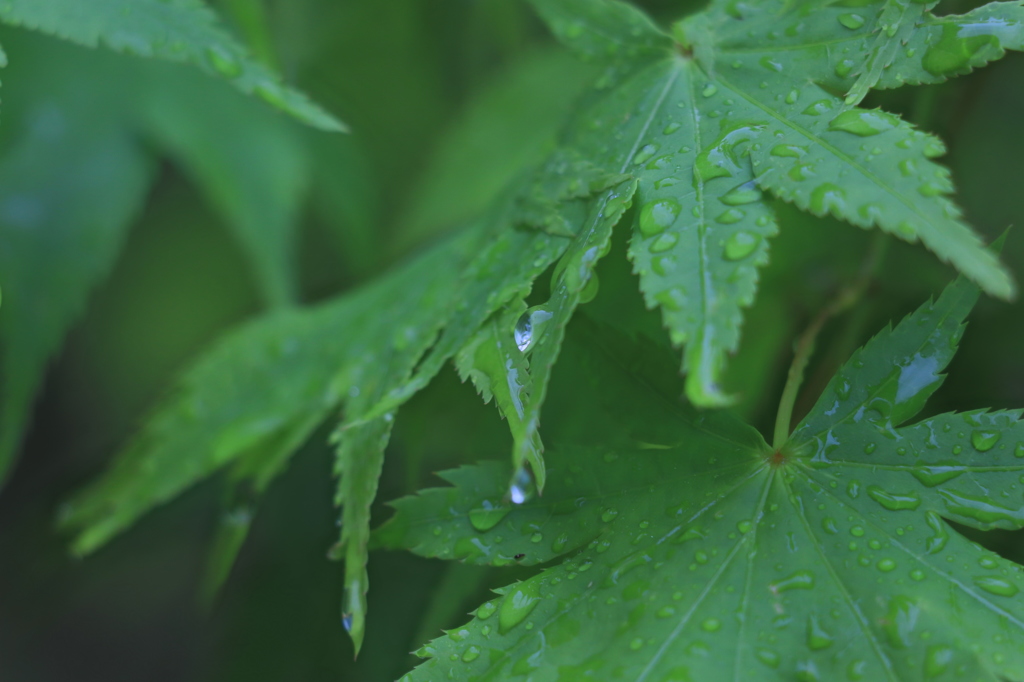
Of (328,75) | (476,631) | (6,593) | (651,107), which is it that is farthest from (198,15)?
(6,593)

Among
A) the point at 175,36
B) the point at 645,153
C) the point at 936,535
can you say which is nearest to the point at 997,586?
the point at 936,535

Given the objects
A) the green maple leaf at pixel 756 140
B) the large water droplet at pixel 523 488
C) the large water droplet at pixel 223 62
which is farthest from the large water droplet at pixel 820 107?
the large water droplet at pixel 223 62

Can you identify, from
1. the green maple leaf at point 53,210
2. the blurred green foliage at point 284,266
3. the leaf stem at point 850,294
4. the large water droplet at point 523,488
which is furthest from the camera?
the green maple leaf at point 53,210

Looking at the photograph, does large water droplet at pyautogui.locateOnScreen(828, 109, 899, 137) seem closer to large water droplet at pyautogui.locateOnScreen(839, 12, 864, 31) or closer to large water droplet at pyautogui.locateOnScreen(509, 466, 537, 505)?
large water droplet at pyautogui.locateOnScreen(839, 12, 864, 31)

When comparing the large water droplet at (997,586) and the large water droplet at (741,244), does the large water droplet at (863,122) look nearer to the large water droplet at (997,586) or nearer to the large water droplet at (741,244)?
the large water droplet at (741,244)

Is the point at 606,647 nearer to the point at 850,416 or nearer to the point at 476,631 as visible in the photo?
the point at 476,631

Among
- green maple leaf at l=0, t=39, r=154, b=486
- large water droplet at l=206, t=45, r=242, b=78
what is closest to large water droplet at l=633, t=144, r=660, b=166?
large water droplet at l=206, t=45, r=242, b=78

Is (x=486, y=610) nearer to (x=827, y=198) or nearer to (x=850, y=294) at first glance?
(x=827, y=198)
